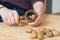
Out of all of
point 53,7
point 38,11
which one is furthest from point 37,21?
point 53,7

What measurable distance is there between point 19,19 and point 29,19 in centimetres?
6

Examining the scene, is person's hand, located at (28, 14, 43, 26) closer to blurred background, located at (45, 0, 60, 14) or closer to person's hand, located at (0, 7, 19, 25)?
person's hand, located at (0, 7, 19, 25)

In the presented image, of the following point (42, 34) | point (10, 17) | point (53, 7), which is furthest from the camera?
point (53, 7)

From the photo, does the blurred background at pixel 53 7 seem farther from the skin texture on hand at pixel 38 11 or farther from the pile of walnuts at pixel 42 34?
the pile of walnuts at pixel 42 34

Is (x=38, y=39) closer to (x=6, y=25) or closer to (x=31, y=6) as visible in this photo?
(x=6, y=25)

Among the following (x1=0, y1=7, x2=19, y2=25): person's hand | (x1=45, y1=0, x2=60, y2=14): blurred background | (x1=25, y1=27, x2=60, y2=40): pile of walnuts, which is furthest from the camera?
(x1=45, y1=0, x2=60, y2=14): blurred background

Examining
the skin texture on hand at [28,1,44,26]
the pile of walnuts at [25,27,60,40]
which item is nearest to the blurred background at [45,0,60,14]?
the skin texture on hand at [28,1,44,26]

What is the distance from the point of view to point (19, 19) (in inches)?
37.4

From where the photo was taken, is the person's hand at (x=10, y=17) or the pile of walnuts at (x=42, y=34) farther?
the person's hand at (x=10, y=17)

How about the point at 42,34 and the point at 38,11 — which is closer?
the point at 42,34

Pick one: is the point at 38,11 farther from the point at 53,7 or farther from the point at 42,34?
the point at 53,7

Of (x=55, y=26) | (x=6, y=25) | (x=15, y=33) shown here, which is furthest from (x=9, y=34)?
(x=55, y=26)

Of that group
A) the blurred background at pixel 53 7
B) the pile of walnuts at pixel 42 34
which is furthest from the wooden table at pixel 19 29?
the blurred background at pixel 53 7

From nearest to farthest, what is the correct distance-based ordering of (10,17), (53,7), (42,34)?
(42,34)
(10,17)
(53,7)
